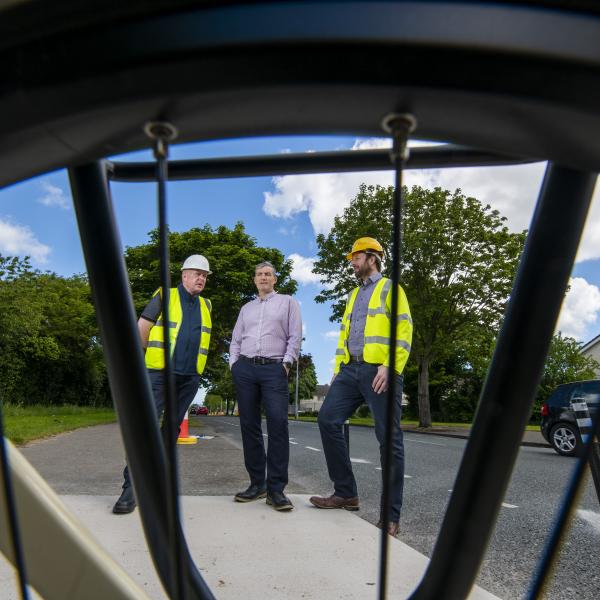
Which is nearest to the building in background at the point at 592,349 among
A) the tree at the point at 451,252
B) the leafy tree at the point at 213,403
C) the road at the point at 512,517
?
the tree at the point at 451,252

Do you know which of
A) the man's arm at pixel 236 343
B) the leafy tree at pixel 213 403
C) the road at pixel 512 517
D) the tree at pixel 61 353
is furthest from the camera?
the leafy tree at pixel 213 403

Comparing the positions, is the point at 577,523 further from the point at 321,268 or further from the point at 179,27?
the point at 321,268

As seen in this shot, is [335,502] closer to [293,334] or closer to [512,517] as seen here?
[293,334]

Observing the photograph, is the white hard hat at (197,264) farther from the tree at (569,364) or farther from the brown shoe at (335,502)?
the tree at (569,364)

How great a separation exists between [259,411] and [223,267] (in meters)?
20.3

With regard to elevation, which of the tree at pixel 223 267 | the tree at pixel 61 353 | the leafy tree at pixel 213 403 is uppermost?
the tree at pixel 223 267

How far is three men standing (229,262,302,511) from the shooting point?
3.94m

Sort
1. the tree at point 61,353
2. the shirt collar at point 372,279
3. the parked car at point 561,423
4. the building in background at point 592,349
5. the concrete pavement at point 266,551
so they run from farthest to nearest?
the building in background at point 592,349 < the tree at point 61,353 < the parked car at point 561,423 < the shirt collar at point 372,279 < the concrete pavement at point 266,551

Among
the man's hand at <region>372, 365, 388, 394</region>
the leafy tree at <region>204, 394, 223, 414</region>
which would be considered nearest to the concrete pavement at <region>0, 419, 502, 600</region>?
the man's hand at <region>372, 365, 388, 394</region>

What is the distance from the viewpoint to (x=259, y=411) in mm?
4152

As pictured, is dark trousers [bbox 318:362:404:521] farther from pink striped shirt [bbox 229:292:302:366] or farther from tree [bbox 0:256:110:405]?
tree [bbox 0:256:110:405]

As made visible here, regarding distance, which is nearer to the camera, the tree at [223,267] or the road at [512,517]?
the road at [512,517]

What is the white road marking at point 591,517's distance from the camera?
4109 mm

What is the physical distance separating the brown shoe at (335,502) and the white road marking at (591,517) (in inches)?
69.2
